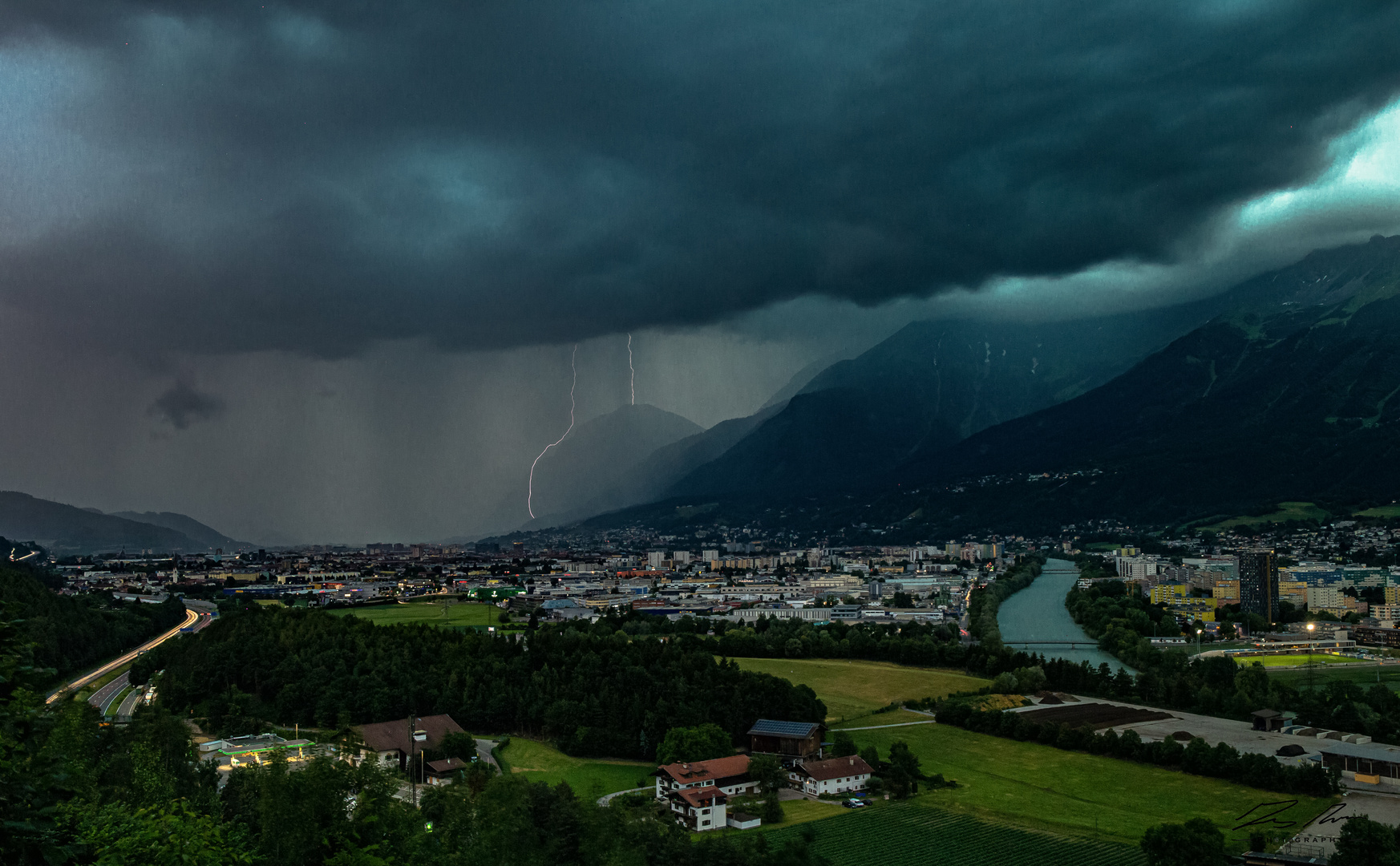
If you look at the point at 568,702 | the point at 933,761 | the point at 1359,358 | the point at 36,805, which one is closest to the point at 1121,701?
the point at 933,761

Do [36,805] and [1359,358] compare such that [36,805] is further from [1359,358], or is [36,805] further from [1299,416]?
[1359,358]

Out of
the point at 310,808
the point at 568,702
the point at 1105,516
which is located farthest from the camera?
the point at 1105,516

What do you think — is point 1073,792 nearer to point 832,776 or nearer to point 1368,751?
point 832,776

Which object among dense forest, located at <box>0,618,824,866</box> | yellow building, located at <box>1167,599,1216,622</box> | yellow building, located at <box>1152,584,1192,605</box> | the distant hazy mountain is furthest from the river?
the distant hazy mountain

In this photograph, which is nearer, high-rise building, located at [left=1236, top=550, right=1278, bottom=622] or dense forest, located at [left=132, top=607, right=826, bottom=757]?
dense forest, located at [left=132, top=607, right=826, bottom=757]

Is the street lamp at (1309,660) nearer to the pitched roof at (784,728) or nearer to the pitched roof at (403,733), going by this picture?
the pitched roof at (784,728)

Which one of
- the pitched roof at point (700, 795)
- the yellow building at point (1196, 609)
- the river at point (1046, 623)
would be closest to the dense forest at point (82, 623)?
the pitched roof at point (700, 795)

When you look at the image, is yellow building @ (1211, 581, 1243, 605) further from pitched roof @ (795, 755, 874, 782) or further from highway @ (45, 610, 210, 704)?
highway @ (45, 610, 210, 704)
